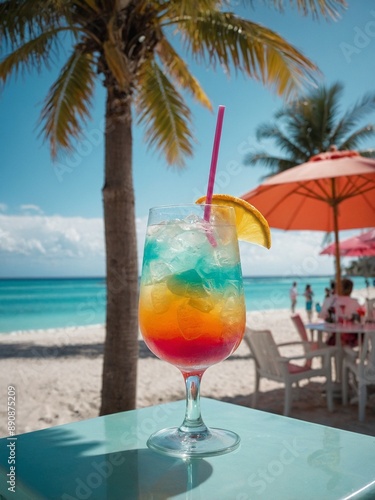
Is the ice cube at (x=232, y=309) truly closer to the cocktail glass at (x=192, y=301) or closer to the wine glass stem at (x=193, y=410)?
the cocktail glass at (x=192, y=301)

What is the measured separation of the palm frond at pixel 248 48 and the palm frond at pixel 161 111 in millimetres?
906

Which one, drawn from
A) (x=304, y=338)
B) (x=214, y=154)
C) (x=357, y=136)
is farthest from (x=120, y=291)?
(x=357, y=136)

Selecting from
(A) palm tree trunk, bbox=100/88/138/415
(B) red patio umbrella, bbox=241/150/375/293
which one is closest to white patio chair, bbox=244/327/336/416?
(B) red patio umbrella, bbox=241/150/375/293

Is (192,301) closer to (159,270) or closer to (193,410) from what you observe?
(159,270)

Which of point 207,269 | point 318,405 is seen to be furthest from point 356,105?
point 207,269

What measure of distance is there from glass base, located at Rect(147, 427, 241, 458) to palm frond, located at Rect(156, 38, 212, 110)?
21.0ft

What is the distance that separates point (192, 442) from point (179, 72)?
7373mm

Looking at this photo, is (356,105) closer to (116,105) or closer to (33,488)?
(116,105)

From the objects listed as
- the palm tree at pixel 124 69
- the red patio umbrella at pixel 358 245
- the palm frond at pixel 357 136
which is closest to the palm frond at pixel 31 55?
the palm tree at pixel 124 69

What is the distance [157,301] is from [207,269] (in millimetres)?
132

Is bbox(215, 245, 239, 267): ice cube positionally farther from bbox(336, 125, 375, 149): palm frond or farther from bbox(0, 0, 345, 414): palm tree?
bbox(336, 125, 375, 149): palm frond

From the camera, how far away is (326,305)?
6.32 m

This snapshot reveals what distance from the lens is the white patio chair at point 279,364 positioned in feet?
17.3

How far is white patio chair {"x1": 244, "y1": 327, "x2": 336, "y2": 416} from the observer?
5.27m
